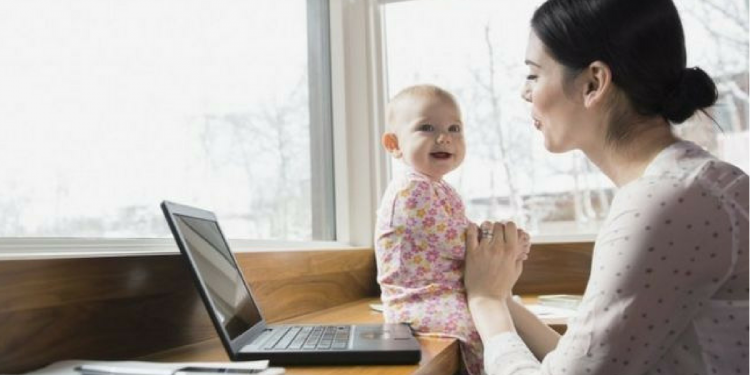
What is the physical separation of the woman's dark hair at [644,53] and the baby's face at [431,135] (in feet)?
1.88

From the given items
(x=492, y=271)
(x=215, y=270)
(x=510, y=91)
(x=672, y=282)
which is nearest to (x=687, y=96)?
(x=672, y=282)

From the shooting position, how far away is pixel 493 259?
1.38m

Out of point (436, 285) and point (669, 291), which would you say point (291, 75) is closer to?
point (436, 285)

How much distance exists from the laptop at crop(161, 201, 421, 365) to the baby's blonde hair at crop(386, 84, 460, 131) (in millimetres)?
562

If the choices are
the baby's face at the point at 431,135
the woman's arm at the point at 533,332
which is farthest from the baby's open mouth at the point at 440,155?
the woman's arm at the point at 533,332

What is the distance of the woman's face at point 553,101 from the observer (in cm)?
103

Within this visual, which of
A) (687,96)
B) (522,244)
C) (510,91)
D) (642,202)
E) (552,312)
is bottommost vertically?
(552,312)

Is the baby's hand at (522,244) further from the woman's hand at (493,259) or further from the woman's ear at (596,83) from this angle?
the woman's ear at (596,83)

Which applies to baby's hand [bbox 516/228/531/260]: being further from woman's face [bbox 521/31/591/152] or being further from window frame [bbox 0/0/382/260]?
window frame [bbox 0/0/382/260]

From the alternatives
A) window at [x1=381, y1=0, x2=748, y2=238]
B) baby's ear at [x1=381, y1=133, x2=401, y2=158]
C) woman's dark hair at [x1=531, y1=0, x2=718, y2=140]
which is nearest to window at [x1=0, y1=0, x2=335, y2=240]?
baby's ear at [x1=381, y1=133, x2=401, y2=158]

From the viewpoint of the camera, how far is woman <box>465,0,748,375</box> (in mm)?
794

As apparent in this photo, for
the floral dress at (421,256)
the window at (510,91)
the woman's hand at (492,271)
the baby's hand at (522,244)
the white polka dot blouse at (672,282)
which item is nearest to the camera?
the white polka dot blouse at (672,282)

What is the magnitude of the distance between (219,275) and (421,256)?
446 mm

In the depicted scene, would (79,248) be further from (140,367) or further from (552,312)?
(552,312)
